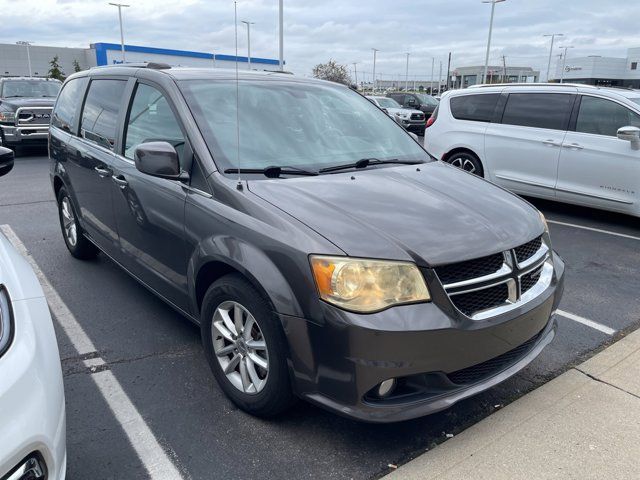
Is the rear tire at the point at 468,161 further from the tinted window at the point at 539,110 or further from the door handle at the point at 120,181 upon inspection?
the door handle at the point at 120,181

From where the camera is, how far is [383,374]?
2252 mm

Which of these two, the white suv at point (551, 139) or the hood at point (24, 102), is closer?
the white suv at point (551, 139)

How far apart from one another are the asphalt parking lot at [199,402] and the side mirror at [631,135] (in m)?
1.92

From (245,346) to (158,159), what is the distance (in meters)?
1.15

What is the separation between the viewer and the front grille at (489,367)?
248 cm

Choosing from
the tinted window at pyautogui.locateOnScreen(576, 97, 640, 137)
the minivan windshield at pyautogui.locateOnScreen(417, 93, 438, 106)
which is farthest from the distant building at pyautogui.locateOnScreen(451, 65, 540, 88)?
the tinted window at pyautogui.locateOnScreen(576, 97, 640, 137)

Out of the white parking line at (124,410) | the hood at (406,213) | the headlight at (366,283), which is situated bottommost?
the white parking line at (124,410)

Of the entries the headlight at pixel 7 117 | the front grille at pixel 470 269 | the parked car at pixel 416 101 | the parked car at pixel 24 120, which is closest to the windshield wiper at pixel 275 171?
the front grille at pixel 470 269

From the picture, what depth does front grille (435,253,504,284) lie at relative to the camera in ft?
7.76

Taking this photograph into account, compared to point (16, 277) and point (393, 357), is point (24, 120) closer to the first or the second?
point (16, 277)

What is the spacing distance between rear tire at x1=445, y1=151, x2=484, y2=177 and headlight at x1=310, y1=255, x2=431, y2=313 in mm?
6030

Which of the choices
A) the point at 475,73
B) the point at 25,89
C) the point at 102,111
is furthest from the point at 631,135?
the point at 475,73

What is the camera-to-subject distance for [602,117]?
6824mm

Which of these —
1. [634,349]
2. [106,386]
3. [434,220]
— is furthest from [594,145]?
[106,386]
